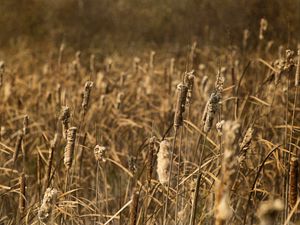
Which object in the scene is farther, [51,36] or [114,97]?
[51,36]

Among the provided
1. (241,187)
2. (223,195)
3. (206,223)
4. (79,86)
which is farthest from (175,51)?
(223,195)

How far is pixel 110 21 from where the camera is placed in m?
11.5

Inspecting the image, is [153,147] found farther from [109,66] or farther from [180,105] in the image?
[109,66]

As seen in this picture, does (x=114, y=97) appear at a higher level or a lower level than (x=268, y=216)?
lower

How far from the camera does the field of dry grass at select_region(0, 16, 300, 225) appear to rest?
1.84m

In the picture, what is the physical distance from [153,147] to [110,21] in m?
9.98

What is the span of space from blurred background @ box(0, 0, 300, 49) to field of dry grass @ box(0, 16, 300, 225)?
12.2 feet

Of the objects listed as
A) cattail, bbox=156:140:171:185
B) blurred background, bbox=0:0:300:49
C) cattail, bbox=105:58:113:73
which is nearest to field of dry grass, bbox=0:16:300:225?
cattail, bbox=156:140:171:185

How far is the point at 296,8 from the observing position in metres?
7.61

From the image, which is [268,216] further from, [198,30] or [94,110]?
[198,30]

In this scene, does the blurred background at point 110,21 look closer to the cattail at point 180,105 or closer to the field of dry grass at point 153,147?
the field of dry grass at point 153,147

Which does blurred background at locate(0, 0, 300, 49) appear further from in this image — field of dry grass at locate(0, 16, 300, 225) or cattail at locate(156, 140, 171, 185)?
cattail at locate(156, 140, 171, 185)

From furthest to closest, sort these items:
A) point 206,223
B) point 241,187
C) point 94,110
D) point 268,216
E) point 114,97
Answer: point 114,97
point 94,110
point 241,187
point 206,223
point 268,216

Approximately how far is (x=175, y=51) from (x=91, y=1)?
3.91 m
